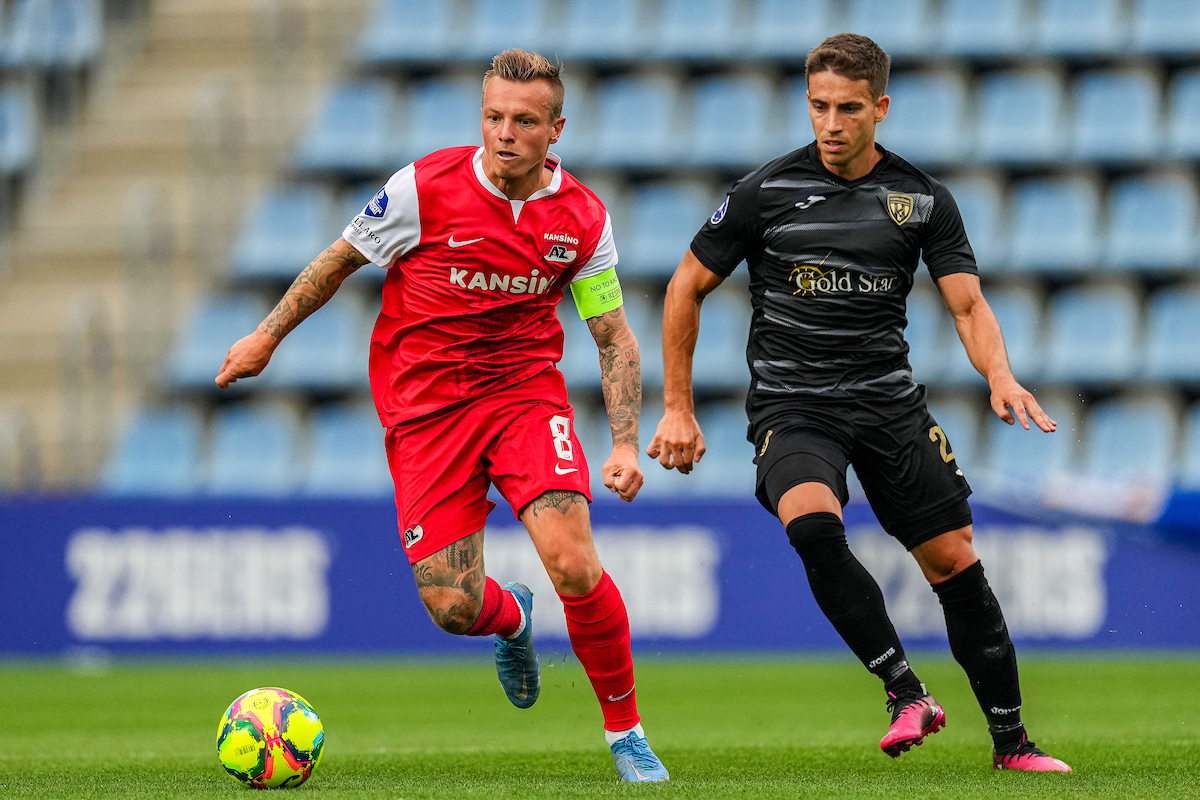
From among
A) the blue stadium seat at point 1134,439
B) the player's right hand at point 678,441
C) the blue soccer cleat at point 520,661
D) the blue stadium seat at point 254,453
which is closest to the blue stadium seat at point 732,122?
the blue stadium seat at point 1134,439

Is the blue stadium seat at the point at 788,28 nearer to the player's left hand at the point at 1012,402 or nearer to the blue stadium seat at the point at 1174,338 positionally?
the blue stadium seat at the point at 1174,338

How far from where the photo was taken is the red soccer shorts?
5.31 metres

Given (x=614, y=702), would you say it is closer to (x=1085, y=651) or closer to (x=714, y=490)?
(x=1085, y=651)

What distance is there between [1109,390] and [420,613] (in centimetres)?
676

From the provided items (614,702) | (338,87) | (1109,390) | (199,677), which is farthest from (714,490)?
(614,702)

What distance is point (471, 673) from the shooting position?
11.2m

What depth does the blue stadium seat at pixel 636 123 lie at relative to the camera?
16.0 meters

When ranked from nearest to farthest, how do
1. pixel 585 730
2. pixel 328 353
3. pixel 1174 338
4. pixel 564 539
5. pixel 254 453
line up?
pixel 564 539, pixel 585 730, pixel 1174 338, pixel 254 453, pixel 328 353

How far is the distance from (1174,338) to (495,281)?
1098 cm

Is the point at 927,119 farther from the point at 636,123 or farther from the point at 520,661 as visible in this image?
the point at 520,661

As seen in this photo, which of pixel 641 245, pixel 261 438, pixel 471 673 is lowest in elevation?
pixel 471 673

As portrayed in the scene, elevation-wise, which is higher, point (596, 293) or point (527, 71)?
point (527, 71)

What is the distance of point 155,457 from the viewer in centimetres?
1470

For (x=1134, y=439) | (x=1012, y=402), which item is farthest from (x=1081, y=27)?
(x=1012, y=402)
